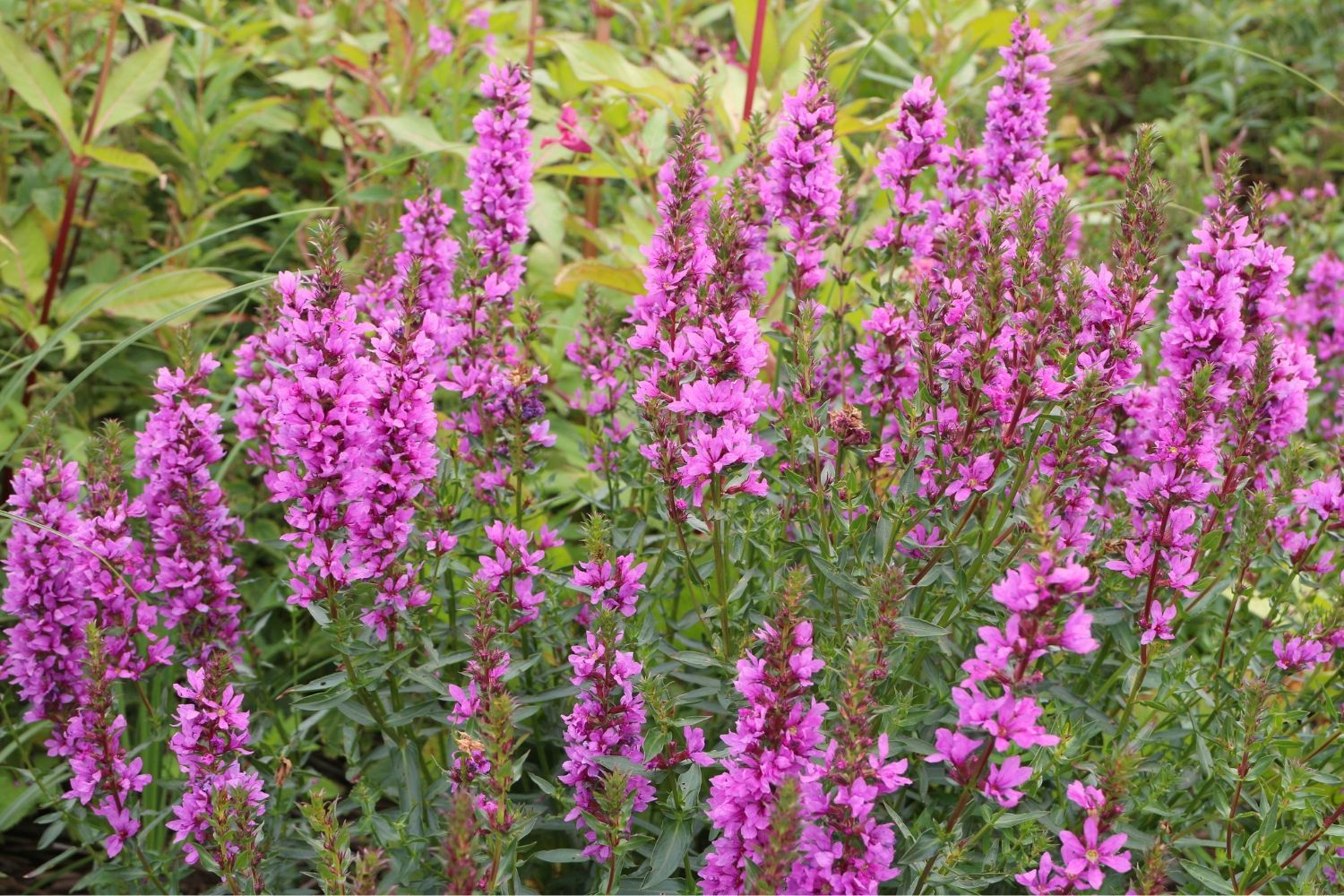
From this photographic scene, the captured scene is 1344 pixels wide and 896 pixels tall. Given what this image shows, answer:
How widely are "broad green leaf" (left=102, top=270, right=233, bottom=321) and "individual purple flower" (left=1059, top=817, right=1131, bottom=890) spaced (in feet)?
10.9

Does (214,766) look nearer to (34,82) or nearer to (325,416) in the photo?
(325,416)

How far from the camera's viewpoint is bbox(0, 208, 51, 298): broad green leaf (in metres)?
4.20

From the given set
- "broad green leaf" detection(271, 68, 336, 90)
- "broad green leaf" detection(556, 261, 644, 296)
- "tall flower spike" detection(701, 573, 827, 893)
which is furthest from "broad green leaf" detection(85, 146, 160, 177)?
"tall flower spike" detection(701, 573, 827, 893)

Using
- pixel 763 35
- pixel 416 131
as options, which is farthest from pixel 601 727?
pixel 763 35

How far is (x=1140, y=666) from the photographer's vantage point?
250cm

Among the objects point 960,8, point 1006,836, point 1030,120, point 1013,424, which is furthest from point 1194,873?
point 960,8

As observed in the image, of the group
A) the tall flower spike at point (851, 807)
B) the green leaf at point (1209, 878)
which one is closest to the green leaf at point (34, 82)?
the tall flower spike at point (851, 807)

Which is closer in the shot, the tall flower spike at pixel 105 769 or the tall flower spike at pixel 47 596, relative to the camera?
the tall flower spike at pixel 105 769

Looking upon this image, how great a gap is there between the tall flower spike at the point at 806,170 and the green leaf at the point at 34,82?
108 inches

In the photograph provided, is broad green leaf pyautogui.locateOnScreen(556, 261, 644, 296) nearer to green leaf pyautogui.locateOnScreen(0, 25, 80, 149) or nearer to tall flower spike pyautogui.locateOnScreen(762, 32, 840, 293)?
tall flower spike pyautogui.locateOnScreen(762, 32, 840, 293)

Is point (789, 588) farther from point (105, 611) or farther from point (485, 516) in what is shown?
point (105, 611)

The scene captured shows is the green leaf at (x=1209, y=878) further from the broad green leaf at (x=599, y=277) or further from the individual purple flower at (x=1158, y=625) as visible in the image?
the broad green leaf at (x=599, y=277)

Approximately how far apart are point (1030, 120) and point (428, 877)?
246cm

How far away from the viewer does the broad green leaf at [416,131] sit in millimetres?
4398
